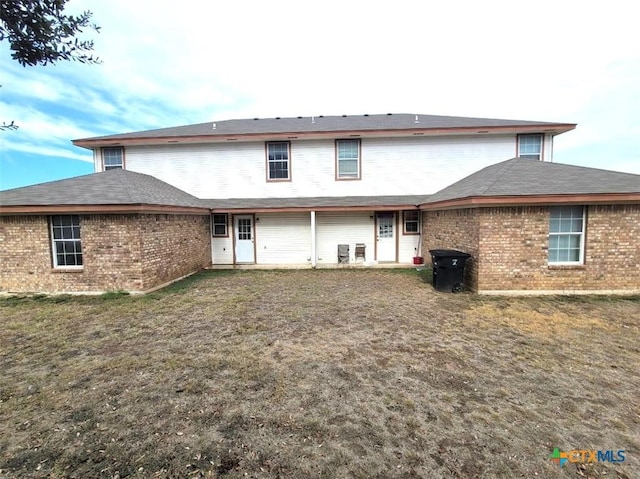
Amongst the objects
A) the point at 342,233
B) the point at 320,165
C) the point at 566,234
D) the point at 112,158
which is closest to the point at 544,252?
the point at 566,234

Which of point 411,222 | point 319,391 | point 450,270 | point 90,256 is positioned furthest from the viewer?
point 411,222

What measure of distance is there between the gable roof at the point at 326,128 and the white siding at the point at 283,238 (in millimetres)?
3523

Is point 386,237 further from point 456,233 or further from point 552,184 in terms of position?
point 552,184

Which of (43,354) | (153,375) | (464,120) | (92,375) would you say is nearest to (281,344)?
(153,375)

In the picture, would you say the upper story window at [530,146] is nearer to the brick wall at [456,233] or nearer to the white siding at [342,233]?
the brick wall at [456,233]

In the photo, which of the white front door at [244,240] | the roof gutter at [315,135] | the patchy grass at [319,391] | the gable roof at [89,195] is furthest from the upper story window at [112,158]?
the patchy grass at [319,391]

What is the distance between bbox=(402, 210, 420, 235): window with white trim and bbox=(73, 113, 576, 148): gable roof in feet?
10.9

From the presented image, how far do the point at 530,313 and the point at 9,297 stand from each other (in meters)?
13.4

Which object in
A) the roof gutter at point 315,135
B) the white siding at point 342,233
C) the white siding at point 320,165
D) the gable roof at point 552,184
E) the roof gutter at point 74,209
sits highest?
the roof gutter at point 315,135

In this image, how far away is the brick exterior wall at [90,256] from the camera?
820 cm

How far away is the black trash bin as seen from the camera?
8.12 m

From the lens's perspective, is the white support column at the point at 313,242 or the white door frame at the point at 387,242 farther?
the white door frame at the point at 387,242

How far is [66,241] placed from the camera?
8.42 m

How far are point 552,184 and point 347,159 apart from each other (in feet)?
24.2
